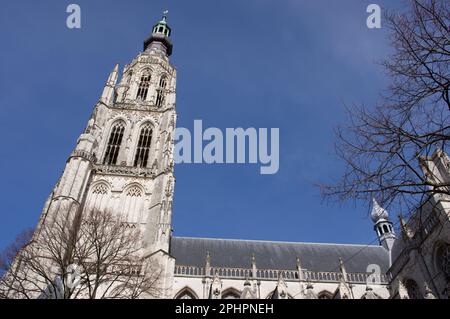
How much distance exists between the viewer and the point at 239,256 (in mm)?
28562

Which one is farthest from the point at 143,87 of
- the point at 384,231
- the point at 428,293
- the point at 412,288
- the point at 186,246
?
the point at 428,293

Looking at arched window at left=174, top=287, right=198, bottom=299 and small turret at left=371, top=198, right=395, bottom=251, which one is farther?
small turret at left=371, top=198, right=395, bottom=251

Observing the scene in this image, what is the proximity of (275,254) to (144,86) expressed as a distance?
21.9 meters

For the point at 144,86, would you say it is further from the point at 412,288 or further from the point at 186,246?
the point at 412,288

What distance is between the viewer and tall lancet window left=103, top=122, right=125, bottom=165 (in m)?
28.7

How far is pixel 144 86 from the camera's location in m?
37.3

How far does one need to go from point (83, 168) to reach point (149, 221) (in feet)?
19.8

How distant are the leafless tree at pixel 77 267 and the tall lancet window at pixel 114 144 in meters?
9.24

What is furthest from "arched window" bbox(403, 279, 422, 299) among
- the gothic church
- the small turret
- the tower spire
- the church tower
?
the tower spire

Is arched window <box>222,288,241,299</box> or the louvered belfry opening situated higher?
the louvered belfry opening

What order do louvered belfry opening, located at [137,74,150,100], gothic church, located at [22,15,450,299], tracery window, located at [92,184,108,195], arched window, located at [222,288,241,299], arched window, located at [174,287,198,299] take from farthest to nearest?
louvered belfry opening, located at [137,74,150,100] < tracery window, located at [92,184,108,195] < arched window, located at [222,288,241,299] < arched window, located at [174,287,198,299] < gothic church, located at [22,15,450,299]

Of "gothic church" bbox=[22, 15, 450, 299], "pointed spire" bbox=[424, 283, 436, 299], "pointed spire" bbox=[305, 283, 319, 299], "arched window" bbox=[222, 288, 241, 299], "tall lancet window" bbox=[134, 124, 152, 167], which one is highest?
"tall lancet window" bbox=[134, 124, 152, 167]

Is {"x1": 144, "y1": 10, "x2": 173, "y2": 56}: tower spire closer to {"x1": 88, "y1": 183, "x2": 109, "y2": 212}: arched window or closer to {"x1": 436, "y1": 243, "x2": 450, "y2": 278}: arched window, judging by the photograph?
{"x1": 88, "y1": 183, "x2": 109, "y2": 212}: arched window
